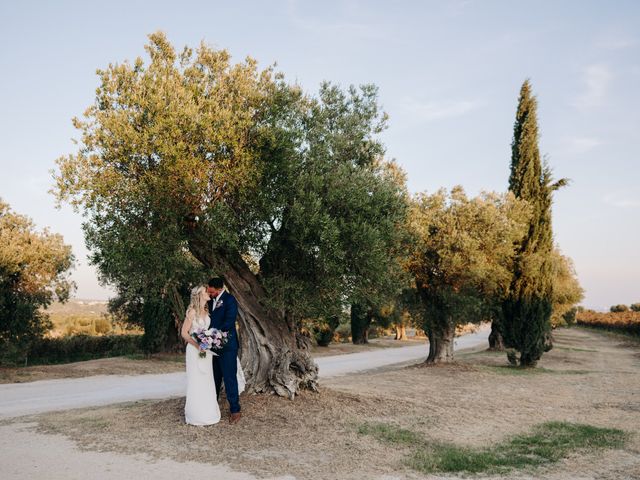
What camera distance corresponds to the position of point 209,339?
10023 millimetres

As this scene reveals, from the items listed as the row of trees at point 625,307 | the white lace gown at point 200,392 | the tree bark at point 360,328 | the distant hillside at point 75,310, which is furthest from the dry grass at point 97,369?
the row of trees at point 625,307

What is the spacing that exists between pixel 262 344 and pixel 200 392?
2231 millimetres

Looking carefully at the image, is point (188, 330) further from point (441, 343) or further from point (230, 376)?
point (441, 343)

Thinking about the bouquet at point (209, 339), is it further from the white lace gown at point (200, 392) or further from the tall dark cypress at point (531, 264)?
the tall dark cypress at point (531, 264)

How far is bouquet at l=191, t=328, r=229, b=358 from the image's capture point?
10016 millimetres

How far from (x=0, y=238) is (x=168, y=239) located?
1439cm

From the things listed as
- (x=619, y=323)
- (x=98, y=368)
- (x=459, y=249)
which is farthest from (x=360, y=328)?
(x=619, y=323)

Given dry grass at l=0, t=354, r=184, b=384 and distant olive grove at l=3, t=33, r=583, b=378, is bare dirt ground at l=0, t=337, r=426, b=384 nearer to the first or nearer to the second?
dry grass at l=0, t=354, r=184, b=384

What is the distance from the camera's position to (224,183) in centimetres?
1061

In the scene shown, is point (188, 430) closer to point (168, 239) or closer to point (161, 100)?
point (168, 239)

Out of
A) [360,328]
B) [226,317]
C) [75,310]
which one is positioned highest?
[75,310]

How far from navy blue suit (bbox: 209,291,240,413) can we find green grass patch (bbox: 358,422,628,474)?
2537 mm

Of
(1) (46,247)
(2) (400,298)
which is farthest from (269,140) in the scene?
(1) (46,247)

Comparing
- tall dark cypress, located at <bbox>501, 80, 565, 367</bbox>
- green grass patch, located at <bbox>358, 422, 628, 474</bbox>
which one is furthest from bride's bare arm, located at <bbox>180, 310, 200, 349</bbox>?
tall dark cypress, located at <bbox>501, 80, 565, 367</bbox>
